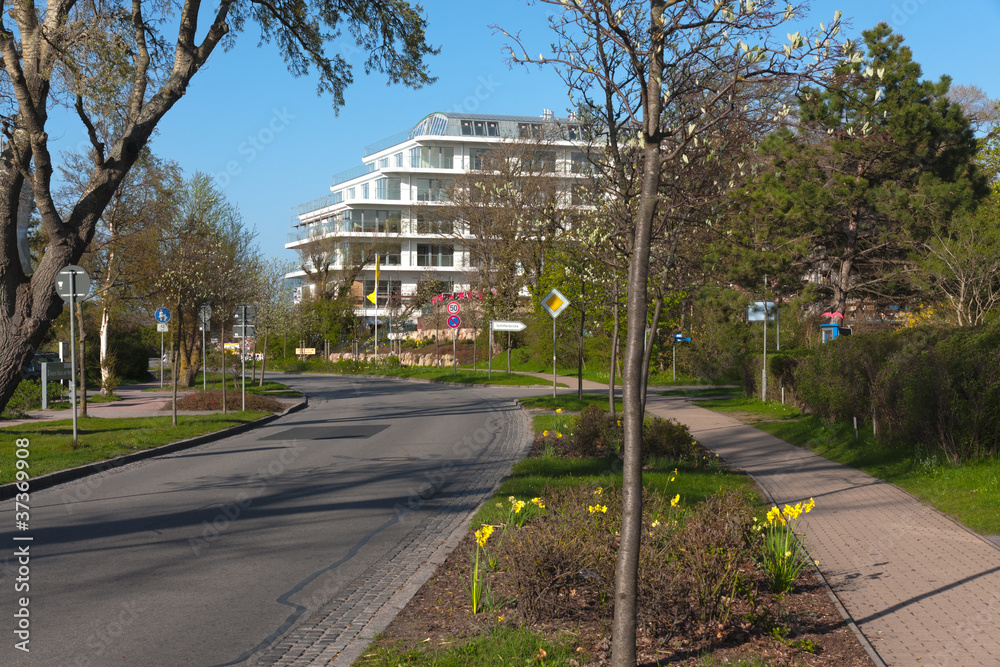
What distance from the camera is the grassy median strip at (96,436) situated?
12898mm

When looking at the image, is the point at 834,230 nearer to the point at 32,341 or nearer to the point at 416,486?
the point at 416,486

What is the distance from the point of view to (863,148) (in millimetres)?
24656

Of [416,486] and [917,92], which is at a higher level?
[917,92]

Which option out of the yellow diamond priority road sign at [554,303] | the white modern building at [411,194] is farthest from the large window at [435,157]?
the yellow diamond priority road sign at [554,303]

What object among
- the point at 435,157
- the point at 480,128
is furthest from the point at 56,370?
the point at 480,128

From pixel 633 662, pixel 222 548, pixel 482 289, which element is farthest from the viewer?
pixel 482 289

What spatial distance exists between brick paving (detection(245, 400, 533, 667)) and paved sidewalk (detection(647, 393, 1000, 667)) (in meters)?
3.01

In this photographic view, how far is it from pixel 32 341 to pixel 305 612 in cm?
603

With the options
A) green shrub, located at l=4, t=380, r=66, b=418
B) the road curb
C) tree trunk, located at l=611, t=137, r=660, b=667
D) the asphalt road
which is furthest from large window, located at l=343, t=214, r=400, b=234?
tree trunk, located at l=611, t=137, r=660, b=667

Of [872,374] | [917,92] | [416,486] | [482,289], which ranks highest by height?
[917,92]

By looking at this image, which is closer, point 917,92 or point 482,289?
point 917,92

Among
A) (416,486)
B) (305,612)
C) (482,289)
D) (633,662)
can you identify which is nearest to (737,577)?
(633,662)

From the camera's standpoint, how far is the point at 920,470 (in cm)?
1066

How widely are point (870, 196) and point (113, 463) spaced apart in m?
22.3
